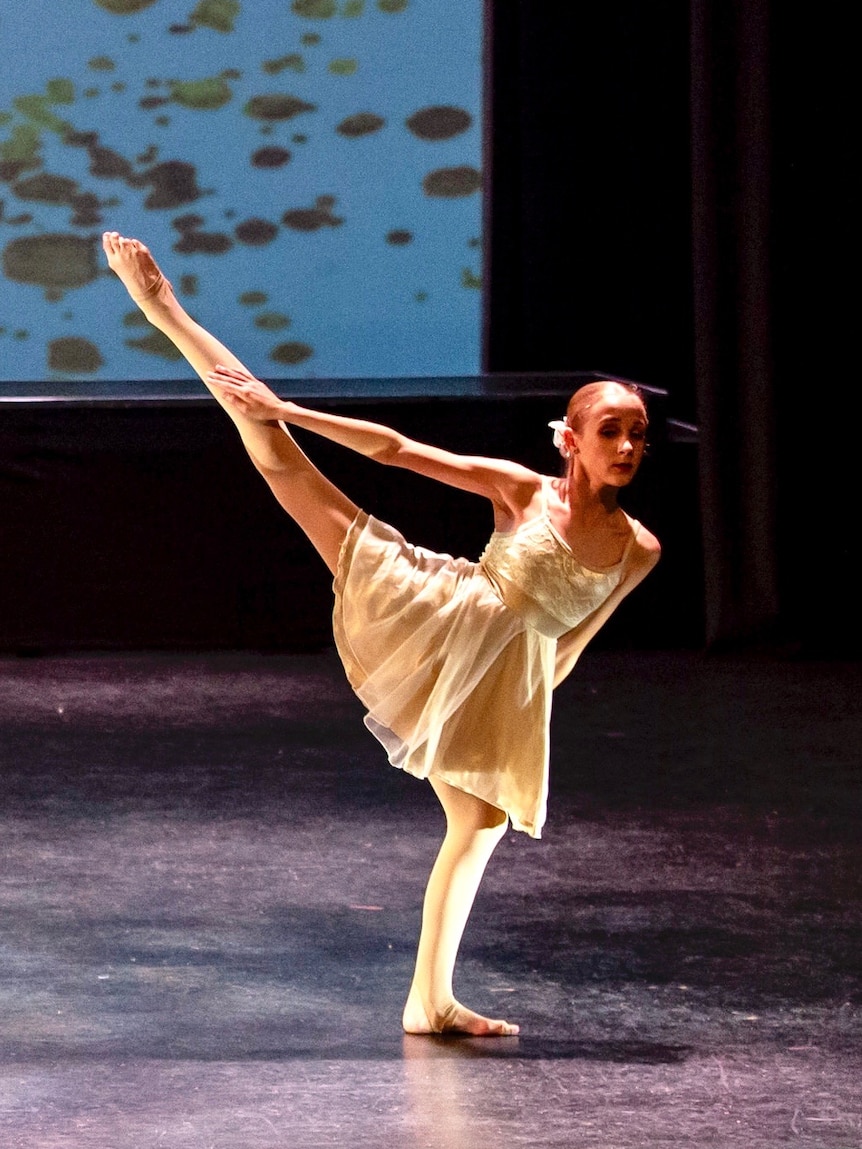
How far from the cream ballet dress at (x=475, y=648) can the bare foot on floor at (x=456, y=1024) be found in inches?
11.6

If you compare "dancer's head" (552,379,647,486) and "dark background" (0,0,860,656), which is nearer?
"dancer's head" (552,379,647,486)

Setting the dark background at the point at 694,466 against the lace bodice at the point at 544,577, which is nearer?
the lace bodice at the point at 544,577

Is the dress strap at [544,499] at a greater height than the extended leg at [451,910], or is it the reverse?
the dress strap at [544,499]

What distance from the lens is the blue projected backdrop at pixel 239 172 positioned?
20.6 feet

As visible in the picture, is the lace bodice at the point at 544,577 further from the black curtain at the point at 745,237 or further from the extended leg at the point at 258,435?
the black curtain at the point at 745,237

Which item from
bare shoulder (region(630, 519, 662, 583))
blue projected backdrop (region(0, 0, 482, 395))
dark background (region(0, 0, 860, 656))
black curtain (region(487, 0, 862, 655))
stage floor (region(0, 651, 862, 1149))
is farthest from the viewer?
blue projected backdrop (region(0, 0, 482, 395))

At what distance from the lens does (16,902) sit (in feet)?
10.9

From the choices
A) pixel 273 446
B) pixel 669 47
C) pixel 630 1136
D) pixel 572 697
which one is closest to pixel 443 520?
pixel 572 697

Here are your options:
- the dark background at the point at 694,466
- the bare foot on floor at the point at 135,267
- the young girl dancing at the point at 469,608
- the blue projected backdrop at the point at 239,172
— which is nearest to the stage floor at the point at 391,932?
the young girl dancing at the point at 469,608

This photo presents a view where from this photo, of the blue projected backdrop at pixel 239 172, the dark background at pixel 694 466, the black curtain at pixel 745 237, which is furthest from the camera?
the blue projected backdrop at pixel 239 172

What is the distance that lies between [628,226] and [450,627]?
422cm

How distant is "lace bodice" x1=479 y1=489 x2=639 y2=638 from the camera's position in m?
2.64

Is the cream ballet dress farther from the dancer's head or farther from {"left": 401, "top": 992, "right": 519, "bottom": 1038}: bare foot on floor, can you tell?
{"left": 401, "top": 992, "right": 519, "bottom": 1038}: bare foot on floor

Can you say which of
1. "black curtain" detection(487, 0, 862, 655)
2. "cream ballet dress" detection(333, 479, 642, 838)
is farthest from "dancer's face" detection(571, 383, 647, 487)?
"black curtain" detection(487, 0, 862, 655)
